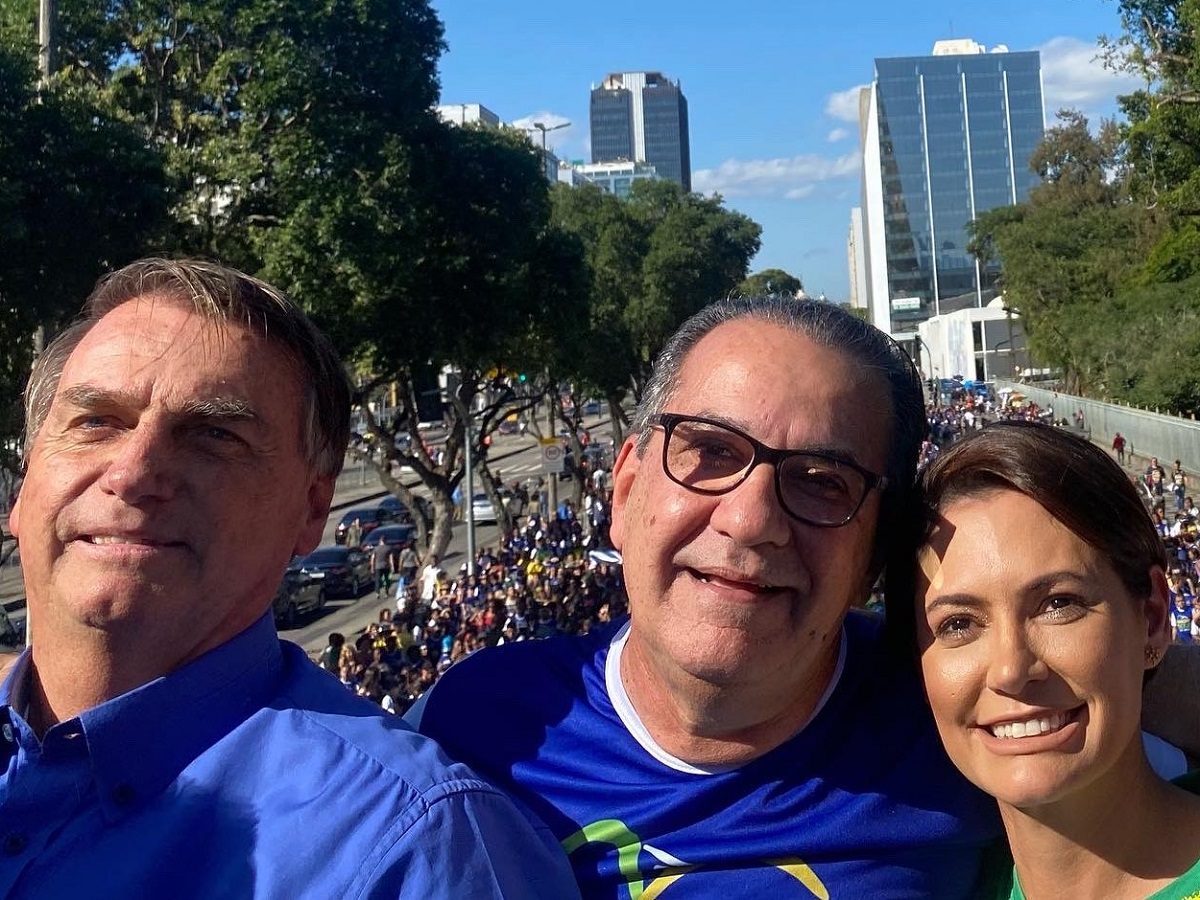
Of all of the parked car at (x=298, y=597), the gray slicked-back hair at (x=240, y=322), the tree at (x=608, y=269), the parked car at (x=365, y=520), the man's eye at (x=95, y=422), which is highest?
the tree at (x=608, y=269)

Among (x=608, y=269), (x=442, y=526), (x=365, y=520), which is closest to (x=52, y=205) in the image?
(x=442, y=526)

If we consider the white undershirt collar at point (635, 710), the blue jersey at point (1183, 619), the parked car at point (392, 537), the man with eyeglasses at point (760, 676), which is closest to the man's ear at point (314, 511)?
the man with eyeglasses at point (760, 676)

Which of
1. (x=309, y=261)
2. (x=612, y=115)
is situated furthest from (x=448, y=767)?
(x=612, y=115)

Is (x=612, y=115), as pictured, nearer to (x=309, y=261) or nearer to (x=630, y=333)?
(x=630, y=333)

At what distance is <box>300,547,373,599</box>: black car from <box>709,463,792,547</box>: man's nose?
68.3ft

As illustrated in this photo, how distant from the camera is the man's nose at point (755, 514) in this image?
5.84ft

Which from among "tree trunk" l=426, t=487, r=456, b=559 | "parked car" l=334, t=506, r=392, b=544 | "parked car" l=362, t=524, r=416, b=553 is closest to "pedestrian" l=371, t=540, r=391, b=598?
"parked car" l=362, t=524, r=416, b=553

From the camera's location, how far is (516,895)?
154cm

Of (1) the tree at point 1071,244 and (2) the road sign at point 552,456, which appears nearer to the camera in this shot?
(2) the road sign at point 552,456

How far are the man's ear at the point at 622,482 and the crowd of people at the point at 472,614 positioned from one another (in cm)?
724

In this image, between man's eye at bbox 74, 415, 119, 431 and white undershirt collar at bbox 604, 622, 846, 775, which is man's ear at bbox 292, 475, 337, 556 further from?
white undershirt collar at bbox 604, 622, 846, 775

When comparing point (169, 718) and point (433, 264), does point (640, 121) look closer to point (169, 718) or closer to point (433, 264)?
point (433, 264)

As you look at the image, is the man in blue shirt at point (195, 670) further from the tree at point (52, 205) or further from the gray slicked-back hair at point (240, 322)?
the tree at point (52, 205)

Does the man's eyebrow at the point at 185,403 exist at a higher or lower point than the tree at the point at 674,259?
lower
